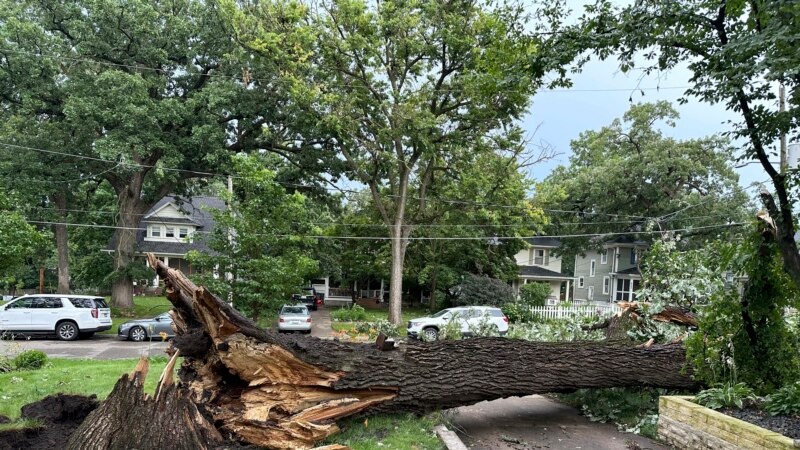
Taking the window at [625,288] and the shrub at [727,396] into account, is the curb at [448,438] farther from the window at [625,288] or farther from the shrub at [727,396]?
the window at [625,288]

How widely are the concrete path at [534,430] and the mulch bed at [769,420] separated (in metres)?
1.06

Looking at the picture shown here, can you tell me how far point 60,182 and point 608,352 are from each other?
21574mm

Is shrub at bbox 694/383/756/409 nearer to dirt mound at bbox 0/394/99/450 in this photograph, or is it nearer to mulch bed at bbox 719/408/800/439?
mulch bed at bbox 719/408/800/439

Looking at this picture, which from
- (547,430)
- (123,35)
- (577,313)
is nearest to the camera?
(547,430)

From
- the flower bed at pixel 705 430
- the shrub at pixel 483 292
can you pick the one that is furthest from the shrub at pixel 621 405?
the shrub at pixel 483 292

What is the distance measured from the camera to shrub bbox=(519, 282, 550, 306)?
28145 mm

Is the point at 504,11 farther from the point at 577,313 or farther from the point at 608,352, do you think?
the point at 577,313

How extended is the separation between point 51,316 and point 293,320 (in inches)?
314

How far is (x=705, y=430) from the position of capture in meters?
5.55

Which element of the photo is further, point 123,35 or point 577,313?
point 123,35

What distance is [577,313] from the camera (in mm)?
10680

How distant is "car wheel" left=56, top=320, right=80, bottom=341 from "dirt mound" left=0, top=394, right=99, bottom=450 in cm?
1328

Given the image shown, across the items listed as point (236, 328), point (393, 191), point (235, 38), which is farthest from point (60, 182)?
point (236, 328)

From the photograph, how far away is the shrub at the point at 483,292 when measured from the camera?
89.4 ft
